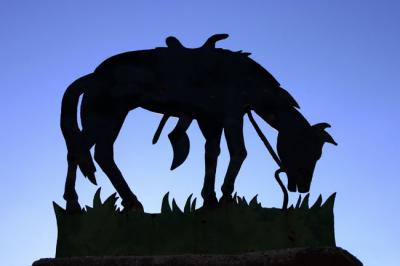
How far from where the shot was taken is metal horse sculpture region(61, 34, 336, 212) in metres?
6.05

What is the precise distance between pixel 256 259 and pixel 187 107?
1.42 meters

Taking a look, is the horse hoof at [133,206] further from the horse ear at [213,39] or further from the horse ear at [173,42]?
the horse ear at [213,39]

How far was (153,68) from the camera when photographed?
6.21 meters

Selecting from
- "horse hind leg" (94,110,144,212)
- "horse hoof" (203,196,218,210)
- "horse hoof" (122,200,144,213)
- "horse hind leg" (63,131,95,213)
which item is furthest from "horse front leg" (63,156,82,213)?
"horse hoof" (203,196,218,210)

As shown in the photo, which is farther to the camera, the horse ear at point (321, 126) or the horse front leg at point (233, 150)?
the horse ear at point (321, 126)

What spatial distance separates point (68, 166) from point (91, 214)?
0.53 metres

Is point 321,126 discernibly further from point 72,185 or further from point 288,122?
point 72,185

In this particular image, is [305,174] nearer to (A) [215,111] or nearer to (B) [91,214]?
(A) [215,111]

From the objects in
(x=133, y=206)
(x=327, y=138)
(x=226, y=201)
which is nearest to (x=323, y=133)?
(x=327, y=138)

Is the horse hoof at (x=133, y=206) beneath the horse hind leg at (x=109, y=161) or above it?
beneath

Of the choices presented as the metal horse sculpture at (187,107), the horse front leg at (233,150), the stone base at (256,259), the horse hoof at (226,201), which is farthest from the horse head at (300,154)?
the stone base at (256,259)

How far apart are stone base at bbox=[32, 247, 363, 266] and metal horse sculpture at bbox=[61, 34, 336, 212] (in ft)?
1.84

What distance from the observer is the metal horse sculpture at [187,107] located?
605cm

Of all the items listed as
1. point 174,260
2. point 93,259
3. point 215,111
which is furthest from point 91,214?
point 215,111
